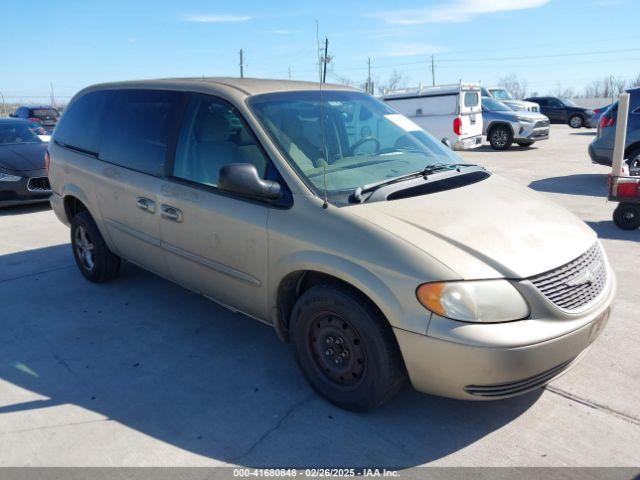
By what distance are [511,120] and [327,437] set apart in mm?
15915

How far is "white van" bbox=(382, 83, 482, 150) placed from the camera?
14.1m

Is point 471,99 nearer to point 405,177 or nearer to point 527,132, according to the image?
point 527,132

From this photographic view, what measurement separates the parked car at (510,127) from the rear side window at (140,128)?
14601 millimetres

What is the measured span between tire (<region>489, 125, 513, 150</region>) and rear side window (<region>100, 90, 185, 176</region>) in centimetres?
1462

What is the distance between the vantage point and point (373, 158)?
3510 millimetres

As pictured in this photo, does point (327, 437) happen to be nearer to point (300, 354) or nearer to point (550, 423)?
point (300, 354)

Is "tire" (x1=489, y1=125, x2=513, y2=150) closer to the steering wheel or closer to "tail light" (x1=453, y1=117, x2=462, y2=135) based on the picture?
"tail light" (x1=453, y1=117, x2=462, y2=135)

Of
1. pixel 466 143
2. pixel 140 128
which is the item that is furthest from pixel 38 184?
pixel 466 143

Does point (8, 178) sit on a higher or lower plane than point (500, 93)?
lower

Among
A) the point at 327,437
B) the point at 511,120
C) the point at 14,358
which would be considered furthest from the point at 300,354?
the point at 511,120

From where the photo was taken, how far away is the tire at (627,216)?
651cm

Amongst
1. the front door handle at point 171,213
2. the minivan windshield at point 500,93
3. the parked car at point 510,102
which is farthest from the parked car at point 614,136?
the minivan windshield at point 500,93

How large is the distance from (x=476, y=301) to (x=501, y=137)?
15.8 meters

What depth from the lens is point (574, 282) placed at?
2.72 metres
